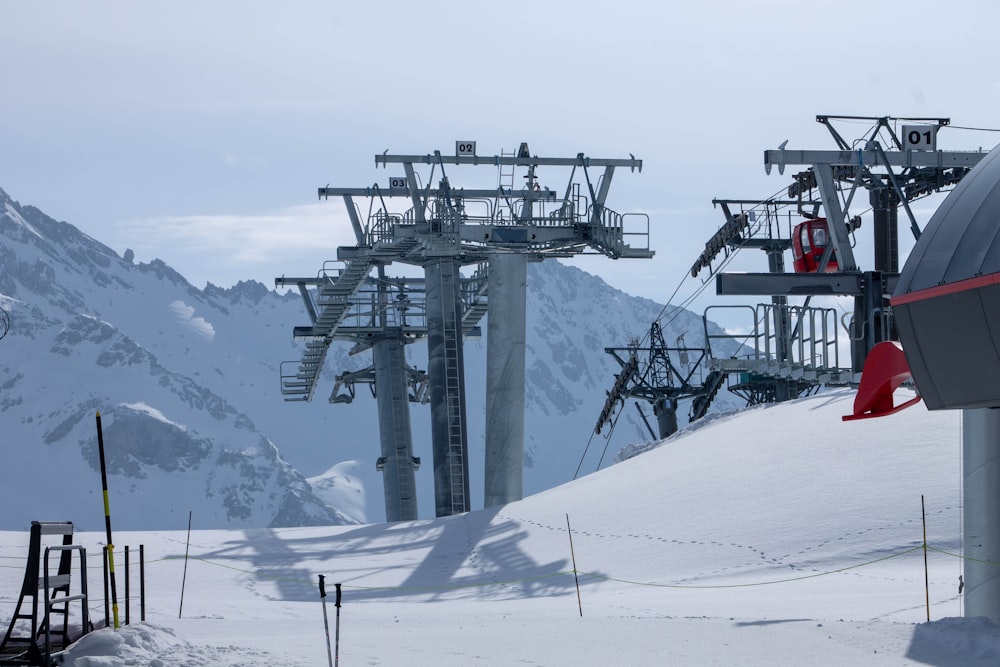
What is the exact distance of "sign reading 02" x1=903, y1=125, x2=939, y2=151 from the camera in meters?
19.7

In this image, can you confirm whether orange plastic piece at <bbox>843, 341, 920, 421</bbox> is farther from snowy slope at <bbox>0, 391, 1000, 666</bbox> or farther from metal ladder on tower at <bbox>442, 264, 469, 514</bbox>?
metal ladder on tower at <bbox>442, 264, 469, 514</bbox>

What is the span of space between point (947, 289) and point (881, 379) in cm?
193

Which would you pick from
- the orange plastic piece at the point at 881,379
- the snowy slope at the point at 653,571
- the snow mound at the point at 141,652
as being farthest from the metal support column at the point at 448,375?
the snow mound at the point at 141,652

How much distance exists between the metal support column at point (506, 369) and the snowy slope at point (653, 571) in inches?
113

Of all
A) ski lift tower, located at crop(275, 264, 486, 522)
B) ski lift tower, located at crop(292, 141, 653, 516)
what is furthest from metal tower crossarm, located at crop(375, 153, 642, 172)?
ski lift tower, located at crop(275, 264, 486, 522)

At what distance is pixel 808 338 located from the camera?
79.9 feet

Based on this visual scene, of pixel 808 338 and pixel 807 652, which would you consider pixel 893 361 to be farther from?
pixel 808 338

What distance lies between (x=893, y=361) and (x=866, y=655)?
7.74 ft

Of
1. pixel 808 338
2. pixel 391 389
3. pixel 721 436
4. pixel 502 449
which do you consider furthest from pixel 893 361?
pixel 391 389

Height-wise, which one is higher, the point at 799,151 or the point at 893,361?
the point at 799,151

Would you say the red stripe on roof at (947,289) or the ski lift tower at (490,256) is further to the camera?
the ski lift tower at (490,256)

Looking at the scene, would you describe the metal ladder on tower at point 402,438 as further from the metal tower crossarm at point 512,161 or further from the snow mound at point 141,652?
the snow mound at point 141,652

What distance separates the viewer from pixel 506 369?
32656mm

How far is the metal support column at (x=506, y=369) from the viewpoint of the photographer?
3234cm
